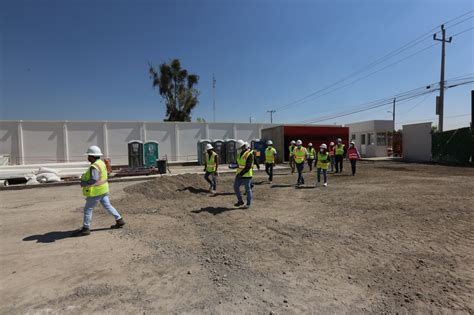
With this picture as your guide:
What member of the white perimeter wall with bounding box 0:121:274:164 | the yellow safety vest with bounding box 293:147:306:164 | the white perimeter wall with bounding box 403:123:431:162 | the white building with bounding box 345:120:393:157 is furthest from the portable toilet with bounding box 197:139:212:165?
the white perimeter wall with bounding box 403:123:431:162

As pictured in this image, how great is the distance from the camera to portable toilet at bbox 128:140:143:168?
67.2 ft

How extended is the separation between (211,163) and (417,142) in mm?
23875

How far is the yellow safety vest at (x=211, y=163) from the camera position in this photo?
30.8ft

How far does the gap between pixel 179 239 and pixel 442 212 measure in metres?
6.23

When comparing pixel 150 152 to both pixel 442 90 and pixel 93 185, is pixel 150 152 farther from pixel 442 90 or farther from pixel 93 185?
pixel 442 90

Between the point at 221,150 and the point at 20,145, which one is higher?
the point at 20,145

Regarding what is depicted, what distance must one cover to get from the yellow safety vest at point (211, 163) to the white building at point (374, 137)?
25.5 metres

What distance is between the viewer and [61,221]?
6.36 metres

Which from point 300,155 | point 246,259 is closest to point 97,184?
point 246,259

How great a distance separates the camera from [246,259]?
400 cm

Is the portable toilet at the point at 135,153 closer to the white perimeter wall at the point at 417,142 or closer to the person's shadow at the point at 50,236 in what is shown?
the person's shadow at the point at 50,236

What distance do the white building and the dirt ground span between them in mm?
23774

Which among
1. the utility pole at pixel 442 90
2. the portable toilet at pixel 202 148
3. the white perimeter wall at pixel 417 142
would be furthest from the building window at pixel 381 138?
the portable toilet at pixel 202 148

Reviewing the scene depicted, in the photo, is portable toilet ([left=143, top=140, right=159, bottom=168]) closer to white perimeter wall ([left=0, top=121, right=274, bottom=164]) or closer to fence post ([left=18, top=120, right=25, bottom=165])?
white perimeter wall ([left=0, top=121, right=274, bottom=164])
